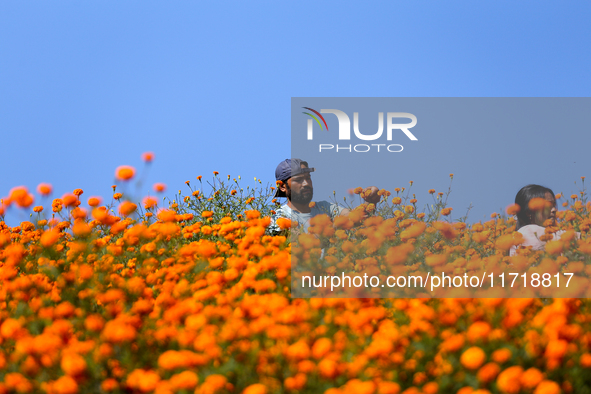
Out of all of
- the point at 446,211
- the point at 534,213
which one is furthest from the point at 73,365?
the point at 534,213

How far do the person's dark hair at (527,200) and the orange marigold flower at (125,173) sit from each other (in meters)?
3.10

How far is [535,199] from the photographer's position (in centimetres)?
369

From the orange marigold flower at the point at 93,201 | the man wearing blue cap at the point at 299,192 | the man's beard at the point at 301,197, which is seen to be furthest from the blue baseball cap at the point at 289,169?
the orange marigold flower at the point at 93,201

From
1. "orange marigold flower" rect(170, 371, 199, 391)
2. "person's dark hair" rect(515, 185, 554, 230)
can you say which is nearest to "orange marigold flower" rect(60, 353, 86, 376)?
"orange marigold flower" rect(170, 371, 199, 391)

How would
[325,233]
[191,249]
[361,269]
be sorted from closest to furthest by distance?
1. [191,249]
2. [361,269]
3. [325,233]

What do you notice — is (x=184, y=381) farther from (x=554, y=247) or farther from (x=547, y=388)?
(x=554, y=247)

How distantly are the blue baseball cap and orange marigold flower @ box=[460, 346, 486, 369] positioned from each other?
2.87 metres

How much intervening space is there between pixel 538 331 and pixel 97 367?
136 cm

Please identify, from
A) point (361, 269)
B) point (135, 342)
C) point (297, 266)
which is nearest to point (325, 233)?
point (361, 269)

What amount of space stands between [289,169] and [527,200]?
2029 mm

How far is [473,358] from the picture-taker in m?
1.29

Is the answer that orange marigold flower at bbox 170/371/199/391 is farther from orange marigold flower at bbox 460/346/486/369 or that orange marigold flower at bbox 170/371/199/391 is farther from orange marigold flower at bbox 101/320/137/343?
orange marigold flower at bbox 460/346/486/369

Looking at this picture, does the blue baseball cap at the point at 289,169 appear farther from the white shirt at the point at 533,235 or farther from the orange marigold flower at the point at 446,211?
the white shirt at the point at 533,235

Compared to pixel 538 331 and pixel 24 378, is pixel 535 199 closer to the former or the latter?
pixel 538 331
